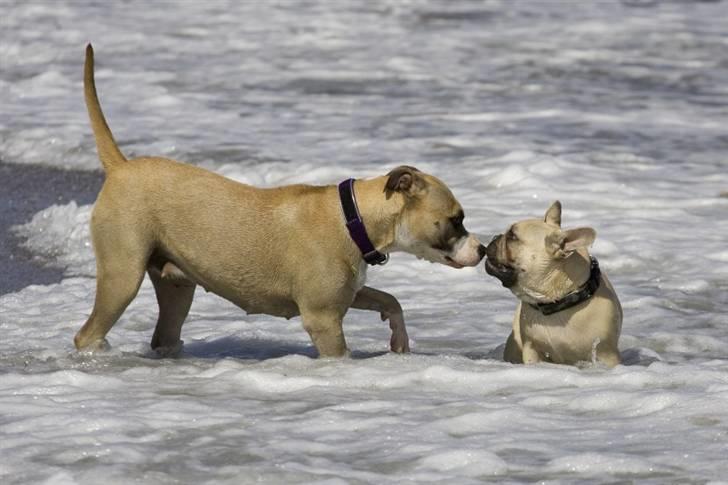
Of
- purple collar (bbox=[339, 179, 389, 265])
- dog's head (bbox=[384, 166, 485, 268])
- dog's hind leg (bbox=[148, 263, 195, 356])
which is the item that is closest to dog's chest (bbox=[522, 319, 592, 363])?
dog's head (bbox=[384, 166, 485, 268])

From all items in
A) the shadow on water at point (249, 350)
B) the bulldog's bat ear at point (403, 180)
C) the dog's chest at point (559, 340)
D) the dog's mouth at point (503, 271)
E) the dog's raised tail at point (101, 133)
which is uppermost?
the dog's raised tail at point (101, 133)

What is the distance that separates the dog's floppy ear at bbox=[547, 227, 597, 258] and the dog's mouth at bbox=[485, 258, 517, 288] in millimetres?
215

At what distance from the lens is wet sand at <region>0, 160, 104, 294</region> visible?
327 inches

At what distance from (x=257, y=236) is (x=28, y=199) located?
4.49 meters

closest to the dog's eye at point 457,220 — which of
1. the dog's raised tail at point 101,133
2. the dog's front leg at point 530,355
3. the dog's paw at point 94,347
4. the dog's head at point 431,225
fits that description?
the dog's head at point 431,225

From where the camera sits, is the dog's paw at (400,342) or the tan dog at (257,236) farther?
the dog's paw at (400,342)

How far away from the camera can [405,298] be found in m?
8.05

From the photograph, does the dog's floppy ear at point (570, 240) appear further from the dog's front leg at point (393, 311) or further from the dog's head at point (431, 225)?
the dog's front leg at point (393, 311)

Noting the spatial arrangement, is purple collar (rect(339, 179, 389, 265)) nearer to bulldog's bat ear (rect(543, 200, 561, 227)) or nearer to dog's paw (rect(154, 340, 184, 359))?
bulldog's bat ear (rect(543, 200, 561, 227))

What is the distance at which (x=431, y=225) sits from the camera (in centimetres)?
638

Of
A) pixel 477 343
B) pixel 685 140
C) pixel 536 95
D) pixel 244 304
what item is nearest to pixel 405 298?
pixel 477 343

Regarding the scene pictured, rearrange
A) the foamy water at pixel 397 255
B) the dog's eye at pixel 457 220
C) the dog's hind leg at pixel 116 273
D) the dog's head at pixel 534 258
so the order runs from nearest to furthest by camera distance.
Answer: the foamy water at pixel 397 255 → the dog's hind leg at pixel 116 273 → the dog's head at pixel 534 258 → the dog's eye at pixel 457 220

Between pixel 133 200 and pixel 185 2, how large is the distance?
15189 millimetres

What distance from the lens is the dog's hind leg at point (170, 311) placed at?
6621 millimetres
